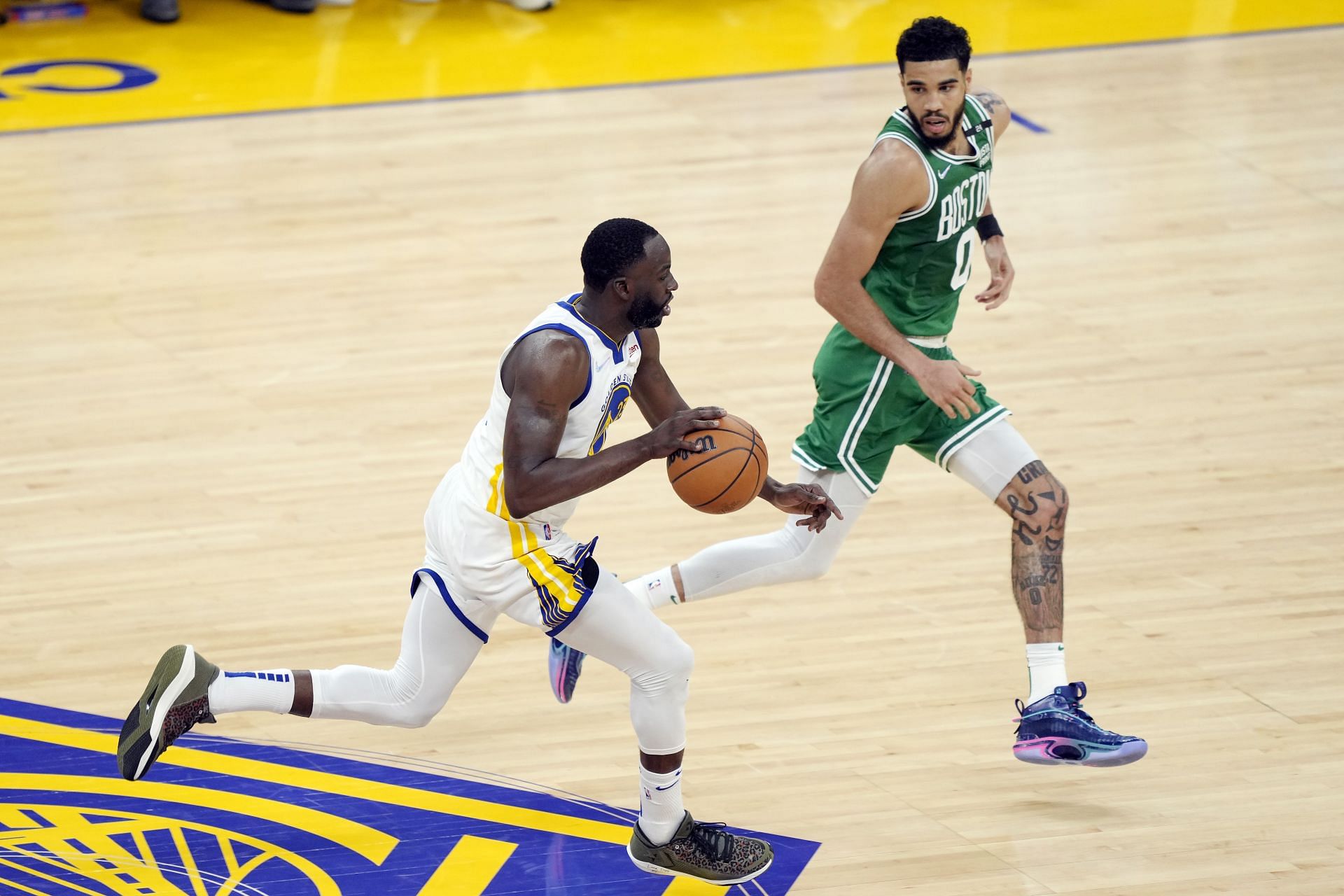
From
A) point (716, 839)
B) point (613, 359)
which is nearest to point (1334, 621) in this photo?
point (716, 839)

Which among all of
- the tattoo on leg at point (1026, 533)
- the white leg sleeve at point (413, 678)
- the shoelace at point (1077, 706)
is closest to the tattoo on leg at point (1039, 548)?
the tattoo on leg at point (1026, 533)

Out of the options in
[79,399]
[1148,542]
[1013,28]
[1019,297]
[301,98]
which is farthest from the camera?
[1013,28]

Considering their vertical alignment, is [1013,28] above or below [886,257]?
below

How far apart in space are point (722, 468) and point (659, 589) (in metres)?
1.21

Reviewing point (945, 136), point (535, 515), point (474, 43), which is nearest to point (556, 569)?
point (535, 515)

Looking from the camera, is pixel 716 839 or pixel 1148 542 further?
pixel 1148 542

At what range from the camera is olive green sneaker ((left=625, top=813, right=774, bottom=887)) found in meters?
4.45

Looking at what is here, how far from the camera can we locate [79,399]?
25.1 ft

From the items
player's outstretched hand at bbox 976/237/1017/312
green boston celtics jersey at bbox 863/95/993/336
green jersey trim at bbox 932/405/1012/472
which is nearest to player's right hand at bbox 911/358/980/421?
green jersey trim at bbox 932/405/1012/472

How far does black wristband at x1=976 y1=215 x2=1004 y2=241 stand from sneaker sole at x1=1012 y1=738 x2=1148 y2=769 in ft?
5.30

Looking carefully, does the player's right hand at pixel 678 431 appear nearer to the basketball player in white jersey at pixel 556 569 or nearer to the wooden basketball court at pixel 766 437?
the basketball player in white jersey at pixel 556 569

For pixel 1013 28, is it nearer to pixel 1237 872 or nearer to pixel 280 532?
pixel 280 532

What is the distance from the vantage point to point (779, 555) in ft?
17.3

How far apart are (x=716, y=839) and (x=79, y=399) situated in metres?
4.28
